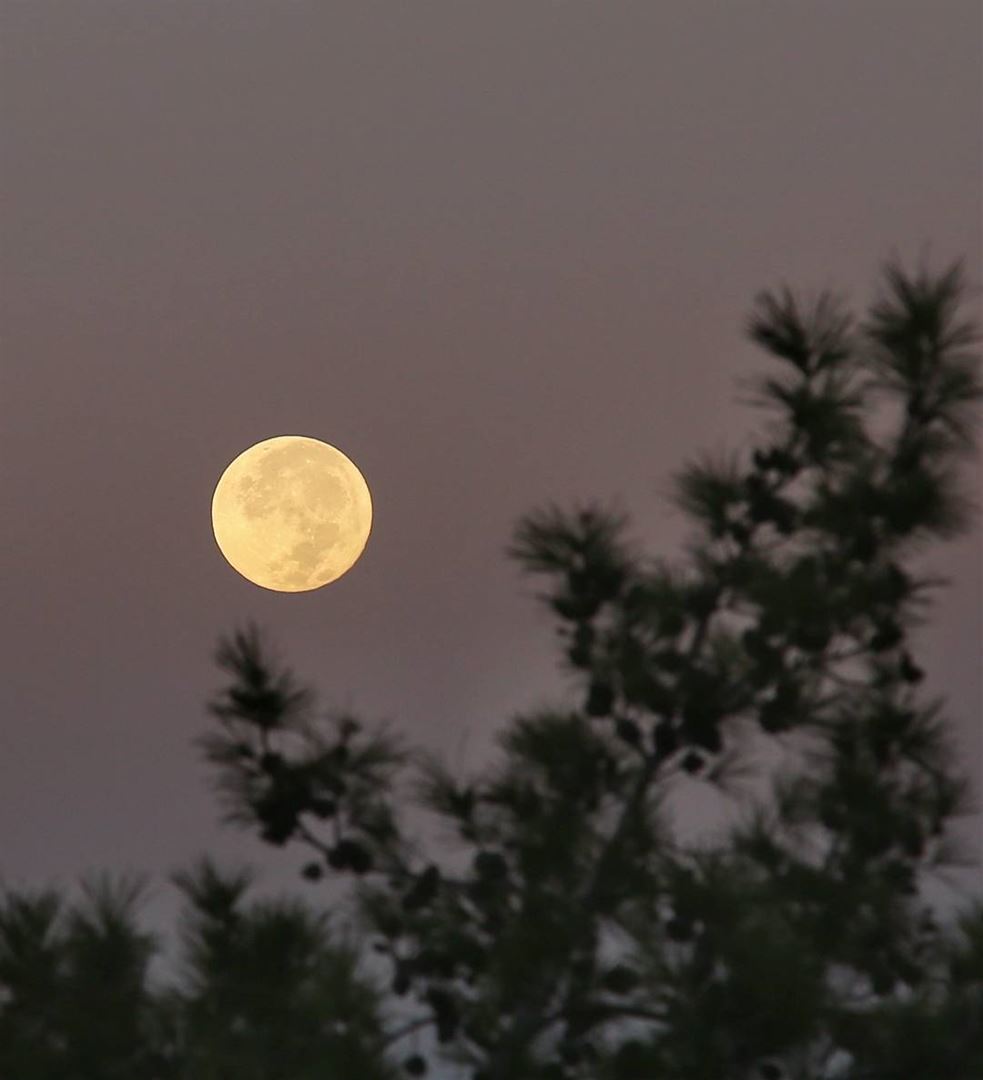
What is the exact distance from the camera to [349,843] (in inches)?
88.9

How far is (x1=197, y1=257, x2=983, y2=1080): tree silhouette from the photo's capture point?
201cm

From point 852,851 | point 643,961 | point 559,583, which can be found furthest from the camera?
point 559,583

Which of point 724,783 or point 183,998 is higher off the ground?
point 724,783

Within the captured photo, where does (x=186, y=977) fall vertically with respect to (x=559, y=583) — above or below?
below

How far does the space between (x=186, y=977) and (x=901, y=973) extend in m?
0.85

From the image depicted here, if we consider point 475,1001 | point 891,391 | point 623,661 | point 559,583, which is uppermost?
point 891,391

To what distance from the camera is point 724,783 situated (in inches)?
92.6

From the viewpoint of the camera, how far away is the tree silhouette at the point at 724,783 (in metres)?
Result: 2.01

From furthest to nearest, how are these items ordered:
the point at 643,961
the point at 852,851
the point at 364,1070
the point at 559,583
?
the point at 559,583
the point at 852,851
the point at 643,961
the point at 364,1070

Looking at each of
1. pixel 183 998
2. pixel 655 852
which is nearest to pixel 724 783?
pixel 655 852

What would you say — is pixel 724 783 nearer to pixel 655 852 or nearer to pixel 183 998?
pixel 655 852

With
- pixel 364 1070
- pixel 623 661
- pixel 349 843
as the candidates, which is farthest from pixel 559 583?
pixel 364 1070

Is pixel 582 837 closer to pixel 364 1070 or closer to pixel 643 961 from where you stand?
pixel 643 961

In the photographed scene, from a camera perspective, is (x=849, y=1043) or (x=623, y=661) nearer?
(x=849, y=1043)
